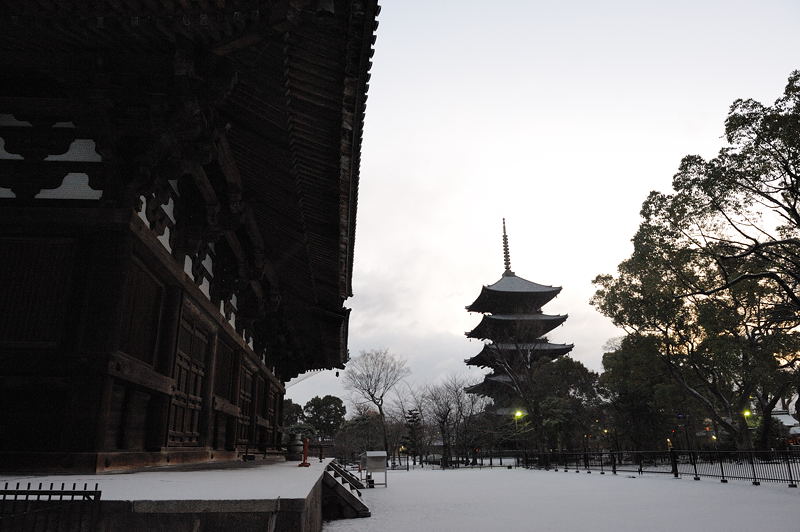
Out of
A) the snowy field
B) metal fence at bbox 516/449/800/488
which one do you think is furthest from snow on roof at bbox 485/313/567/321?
the snowy field

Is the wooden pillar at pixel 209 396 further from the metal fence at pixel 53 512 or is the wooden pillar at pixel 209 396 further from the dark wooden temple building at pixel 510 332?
the dark wooden temple building at pixel 510 332

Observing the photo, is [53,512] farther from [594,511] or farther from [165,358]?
[594,511]

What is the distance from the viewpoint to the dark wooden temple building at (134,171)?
3.68 meters

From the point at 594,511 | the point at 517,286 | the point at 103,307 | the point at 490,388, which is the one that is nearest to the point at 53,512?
the point at 103,307

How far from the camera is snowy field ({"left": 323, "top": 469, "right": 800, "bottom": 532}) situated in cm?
764

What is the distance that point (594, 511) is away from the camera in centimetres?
944

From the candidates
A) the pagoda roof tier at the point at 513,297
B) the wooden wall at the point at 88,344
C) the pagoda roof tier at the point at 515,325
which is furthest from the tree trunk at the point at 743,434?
the wooden wall at the point at 88,344

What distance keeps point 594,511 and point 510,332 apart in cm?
3756

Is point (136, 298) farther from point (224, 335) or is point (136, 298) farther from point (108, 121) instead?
point (224, 335)

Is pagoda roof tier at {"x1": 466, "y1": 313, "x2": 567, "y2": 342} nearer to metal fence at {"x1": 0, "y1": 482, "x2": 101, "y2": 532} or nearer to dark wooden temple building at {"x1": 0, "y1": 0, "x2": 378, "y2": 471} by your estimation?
dark wooden temple building at {"x1": 0, "y1": 0, "x2": 378, "y2": 471}

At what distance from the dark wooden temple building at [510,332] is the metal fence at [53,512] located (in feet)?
129

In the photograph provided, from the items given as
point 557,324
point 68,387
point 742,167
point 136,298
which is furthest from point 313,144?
point 557,324

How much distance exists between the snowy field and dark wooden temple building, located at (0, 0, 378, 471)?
4486mm

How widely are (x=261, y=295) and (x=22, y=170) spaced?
5606mm
